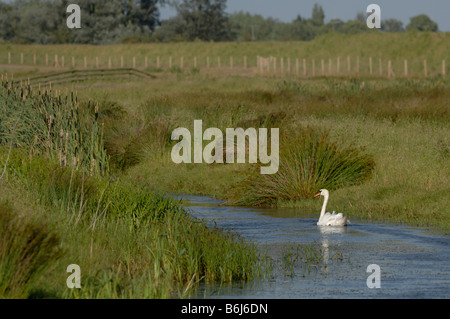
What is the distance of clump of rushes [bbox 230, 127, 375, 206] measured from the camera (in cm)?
1911

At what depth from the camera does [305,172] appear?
1908 cm

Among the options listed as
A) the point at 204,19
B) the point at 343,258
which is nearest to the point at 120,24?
the point at 204,19

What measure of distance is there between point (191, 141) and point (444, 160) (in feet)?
27.6

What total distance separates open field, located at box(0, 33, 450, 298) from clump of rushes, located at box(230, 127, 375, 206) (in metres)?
0.04

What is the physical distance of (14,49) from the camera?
309ft

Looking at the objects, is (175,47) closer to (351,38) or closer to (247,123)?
(351,38)

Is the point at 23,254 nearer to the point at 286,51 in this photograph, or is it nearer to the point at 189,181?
the point at 189,181

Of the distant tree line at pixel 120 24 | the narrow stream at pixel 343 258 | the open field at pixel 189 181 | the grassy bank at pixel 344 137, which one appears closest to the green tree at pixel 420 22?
the distant tree line at pixel 120 24

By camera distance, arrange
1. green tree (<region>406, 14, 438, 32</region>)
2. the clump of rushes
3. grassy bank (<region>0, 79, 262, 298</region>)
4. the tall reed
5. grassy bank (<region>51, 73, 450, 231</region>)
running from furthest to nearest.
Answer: green tree (<region>406, 14, 438, 32</region>) → the clump of rushes → grassy bank (<region>51, 73, 450, 231</region>) → the tall reed → grassy bank (<region>0, 79, 262, 298</region>)

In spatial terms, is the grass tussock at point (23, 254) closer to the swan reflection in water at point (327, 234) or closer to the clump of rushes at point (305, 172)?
the swan reflection in water at point (327, 234)

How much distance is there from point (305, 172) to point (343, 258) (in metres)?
6.00

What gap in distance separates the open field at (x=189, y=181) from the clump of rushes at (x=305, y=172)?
4 centimetres

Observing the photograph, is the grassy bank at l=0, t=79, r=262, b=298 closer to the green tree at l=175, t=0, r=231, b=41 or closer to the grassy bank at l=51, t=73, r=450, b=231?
the grassy bank at l=51, t=73, r=450, b=231

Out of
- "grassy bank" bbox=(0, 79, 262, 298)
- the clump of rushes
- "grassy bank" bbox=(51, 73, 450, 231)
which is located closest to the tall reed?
"grassy bank" bbox=(0, 79, 262, 298)
